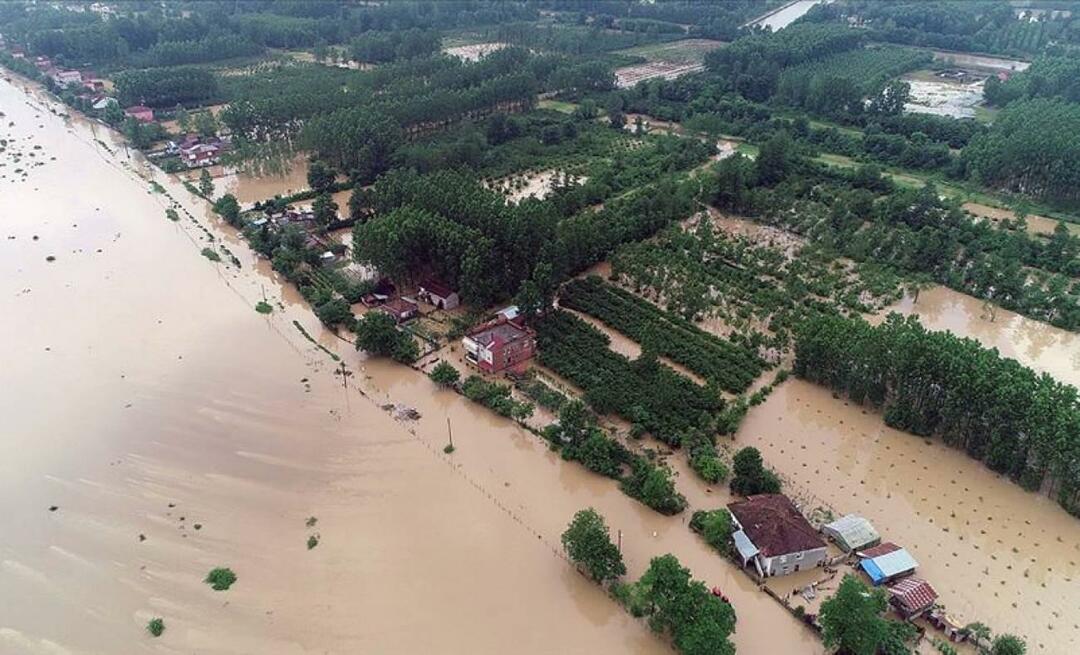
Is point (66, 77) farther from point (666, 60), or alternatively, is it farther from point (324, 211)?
point (666, 60)

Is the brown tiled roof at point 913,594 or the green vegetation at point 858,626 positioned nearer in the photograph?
the green vegetation at point 858,626

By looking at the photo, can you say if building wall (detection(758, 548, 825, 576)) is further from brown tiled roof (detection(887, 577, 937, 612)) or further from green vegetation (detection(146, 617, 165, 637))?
green vegetation (detection(146, 617, 165, 637))

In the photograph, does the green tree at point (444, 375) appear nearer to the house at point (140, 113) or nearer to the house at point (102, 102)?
the house at point (140, 113)

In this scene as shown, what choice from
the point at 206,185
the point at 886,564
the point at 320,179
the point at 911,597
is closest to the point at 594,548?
the point at 886,564

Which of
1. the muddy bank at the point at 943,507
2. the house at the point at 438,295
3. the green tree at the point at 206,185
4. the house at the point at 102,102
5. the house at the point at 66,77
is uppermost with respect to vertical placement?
the house at the point at 66,77

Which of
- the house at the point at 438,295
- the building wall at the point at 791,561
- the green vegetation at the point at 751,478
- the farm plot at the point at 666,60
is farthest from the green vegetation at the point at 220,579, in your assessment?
the farm plot at the point at 666,60

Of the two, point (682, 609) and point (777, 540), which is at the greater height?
point (682, 609)
